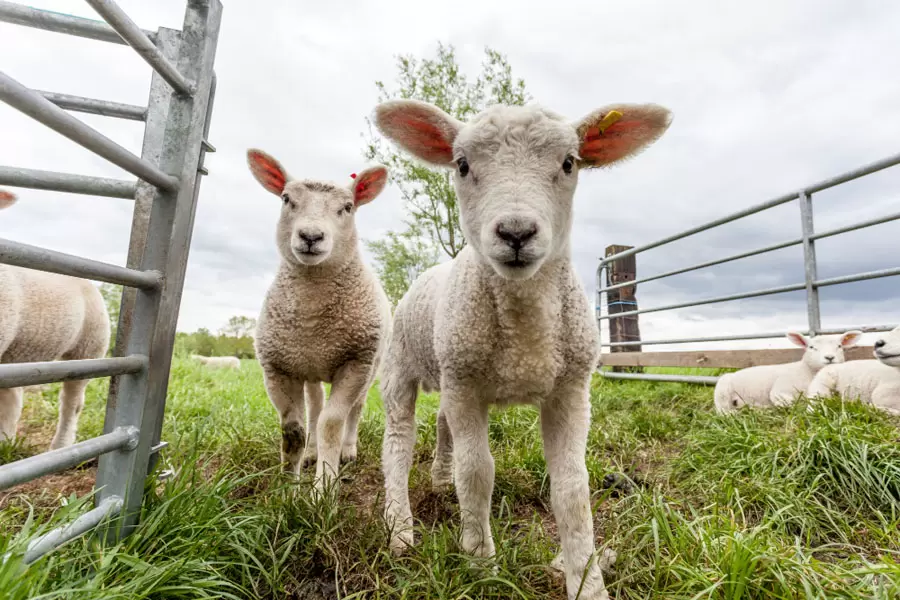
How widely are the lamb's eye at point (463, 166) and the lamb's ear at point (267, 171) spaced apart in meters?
1.97

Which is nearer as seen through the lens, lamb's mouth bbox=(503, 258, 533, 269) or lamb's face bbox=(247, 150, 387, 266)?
→ lamb's mouth bbox=(503, 258, 533, 269)

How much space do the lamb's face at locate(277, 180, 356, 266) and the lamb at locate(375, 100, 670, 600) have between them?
1.19m

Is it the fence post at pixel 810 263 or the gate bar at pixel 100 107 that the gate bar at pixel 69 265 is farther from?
the fence post at pixel 810 263

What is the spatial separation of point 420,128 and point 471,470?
64.9 inches

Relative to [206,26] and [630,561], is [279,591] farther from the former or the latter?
[206,26]

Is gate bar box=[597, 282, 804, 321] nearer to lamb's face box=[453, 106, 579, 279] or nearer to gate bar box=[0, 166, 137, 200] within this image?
lamb's face box=[453, 106, 579, 279]

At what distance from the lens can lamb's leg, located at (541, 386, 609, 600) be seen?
193cm

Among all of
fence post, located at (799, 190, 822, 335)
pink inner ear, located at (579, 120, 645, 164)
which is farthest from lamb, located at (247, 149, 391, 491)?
fence post, located at (799, 190, 822, 335)

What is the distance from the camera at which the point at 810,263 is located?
533 cm

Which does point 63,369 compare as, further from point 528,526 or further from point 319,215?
point 528,526

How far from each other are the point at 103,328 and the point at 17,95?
3.68 metres

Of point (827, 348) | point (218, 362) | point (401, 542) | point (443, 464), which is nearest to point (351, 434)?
point (443, 464)

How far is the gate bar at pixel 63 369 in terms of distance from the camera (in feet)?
4.83

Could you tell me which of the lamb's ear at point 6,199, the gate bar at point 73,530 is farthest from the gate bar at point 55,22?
the lamb's ear at point 6,199
